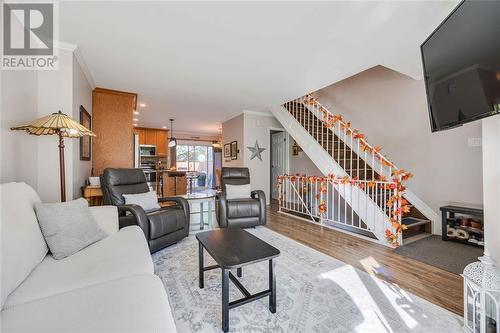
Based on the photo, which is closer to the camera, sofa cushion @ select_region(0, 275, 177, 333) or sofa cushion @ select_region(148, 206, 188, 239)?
sofa cushion @ select_region(0, 275, 177, 333)

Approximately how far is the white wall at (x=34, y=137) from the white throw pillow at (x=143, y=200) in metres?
0.71

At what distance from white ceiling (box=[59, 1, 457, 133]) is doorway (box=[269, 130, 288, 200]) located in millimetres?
2555

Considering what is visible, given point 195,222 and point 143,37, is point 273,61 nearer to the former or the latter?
point 143,37

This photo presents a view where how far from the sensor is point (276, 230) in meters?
3.42

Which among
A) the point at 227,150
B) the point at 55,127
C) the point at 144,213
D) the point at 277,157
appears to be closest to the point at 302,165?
the point at 277,157

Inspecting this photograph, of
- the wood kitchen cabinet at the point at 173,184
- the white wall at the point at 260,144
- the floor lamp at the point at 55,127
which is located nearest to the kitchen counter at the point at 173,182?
the wood kitchen cabinet at the point at 173,184

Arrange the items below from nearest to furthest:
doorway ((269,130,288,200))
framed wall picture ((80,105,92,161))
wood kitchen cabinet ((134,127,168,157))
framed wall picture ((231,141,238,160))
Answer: framed wall picture ((80,105,92,161)) < framed wall picture ((231,141,238,160)) < doorway ((269,130,288,200)) < wood kitchen cabinet ((134,127,168,157))

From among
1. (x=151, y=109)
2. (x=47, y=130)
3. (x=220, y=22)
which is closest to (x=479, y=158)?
(x=220, y=22)

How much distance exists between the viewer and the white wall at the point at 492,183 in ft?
4.39

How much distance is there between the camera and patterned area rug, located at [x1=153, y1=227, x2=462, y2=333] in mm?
1361

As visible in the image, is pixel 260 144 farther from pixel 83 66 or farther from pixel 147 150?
pixel 147 150

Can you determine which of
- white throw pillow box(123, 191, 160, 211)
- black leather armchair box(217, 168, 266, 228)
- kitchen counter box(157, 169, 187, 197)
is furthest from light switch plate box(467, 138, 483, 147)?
kitchen counter box(157, 169, 187, 197)

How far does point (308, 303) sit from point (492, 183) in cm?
147

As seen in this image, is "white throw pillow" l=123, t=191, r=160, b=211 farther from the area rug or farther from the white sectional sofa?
the area rug
